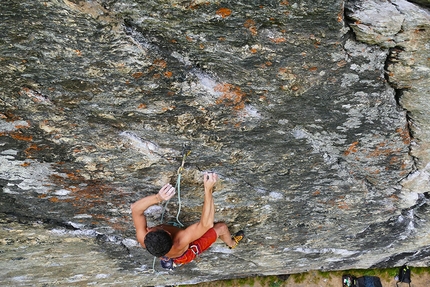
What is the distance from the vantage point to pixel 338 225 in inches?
192

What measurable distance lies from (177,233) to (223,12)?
265 centimetres

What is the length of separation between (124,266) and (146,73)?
4011mm

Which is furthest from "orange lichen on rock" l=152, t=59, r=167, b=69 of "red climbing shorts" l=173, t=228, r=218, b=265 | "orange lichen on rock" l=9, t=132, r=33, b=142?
"red climbing shorts" l=173, t=228, r=218, b=265

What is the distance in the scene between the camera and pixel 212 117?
3.00m

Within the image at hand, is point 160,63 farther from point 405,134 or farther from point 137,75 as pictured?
point 405,134

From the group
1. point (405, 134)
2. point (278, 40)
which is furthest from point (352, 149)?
point (278, 40)

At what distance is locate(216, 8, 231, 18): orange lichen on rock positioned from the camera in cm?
222

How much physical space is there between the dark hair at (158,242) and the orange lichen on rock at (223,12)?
Answer: 7.64 ft

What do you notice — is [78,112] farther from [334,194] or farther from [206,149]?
[334,194]

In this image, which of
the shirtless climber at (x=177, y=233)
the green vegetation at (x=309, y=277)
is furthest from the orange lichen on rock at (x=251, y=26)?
the green vegetation at (x=309, y=277)

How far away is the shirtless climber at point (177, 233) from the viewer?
3.65m

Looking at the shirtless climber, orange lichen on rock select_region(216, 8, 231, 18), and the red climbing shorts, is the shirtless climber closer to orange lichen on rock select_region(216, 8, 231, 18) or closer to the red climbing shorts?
the red climbing shorts

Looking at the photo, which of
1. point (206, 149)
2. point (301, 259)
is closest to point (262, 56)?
point (206, 149)

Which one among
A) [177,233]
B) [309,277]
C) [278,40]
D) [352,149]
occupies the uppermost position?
[278,40]
